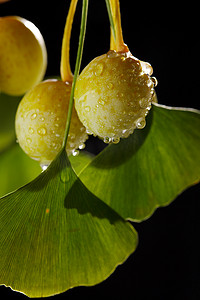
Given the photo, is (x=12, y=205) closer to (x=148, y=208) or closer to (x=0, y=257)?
(x=0, y=257)

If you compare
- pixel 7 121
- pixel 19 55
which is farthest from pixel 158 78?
pixel 19 55

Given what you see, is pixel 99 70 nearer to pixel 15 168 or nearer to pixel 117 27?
pixel 117 27

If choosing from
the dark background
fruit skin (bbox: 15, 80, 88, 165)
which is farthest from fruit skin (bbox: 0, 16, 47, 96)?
the dark background

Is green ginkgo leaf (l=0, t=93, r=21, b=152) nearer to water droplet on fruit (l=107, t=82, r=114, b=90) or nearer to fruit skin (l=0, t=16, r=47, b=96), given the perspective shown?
fruit skin (l=0, t=16, r=47, b=96)

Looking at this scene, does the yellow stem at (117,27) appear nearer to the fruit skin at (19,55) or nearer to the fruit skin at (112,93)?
the fruit skin at (112,93)

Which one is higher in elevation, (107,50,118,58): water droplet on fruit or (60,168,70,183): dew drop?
(107,50,118,58): water droplet on fruit

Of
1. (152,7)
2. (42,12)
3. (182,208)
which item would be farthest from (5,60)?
(182,208)

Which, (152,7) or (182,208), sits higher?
(152,7)
